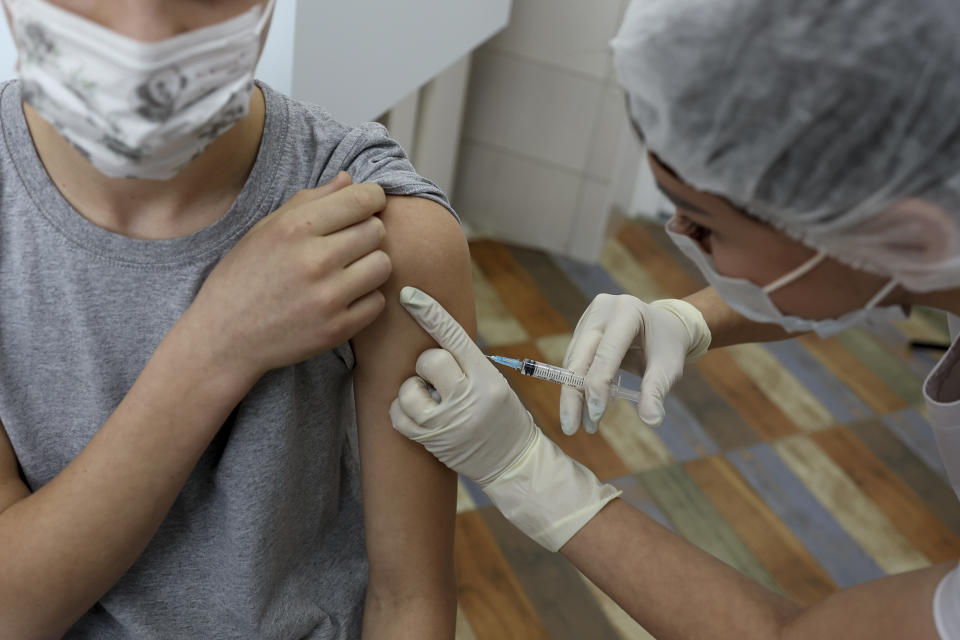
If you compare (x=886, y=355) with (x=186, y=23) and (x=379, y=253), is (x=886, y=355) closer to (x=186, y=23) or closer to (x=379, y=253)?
(x=379, y=253)

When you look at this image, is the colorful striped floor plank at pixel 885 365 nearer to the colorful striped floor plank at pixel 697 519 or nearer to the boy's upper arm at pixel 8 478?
the colorful striped floor plank at pixel 697 519

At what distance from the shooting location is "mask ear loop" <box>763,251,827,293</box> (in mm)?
876

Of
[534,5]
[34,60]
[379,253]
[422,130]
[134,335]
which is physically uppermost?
[34,60]

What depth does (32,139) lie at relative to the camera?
940mm

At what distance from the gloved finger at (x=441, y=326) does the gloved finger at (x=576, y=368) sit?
0.20 metres

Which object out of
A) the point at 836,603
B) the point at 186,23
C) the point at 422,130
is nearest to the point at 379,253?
the point at 186,23

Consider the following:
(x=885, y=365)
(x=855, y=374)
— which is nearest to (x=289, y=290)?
(x=855, y=374)

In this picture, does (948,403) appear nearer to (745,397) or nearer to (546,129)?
(745,397)

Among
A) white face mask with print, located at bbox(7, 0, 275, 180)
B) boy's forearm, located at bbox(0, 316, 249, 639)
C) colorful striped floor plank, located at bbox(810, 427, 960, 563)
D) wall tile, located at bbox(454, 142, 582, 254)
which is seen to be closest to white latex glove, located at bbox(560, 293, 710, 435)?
boy's forearm, located at bbox(0, 316, 249, 639)

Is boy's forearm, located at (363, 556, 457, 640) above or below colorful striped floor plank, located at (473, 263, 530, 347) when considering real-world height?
above

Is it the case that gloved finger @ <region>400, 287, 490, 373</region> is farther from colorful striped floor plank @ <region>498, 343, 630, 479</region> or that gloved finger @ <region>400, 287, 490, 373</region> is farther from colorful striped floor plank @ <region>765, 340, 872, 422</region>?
colorful striped floor plank @ <region>765, 340, 872, 422</region>

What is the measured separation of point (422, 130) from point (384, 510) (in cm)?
185

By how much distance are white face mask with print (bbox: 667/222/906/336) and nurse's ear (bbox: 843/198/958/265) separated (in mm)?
54

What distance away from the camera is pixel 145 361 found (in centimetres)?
96
